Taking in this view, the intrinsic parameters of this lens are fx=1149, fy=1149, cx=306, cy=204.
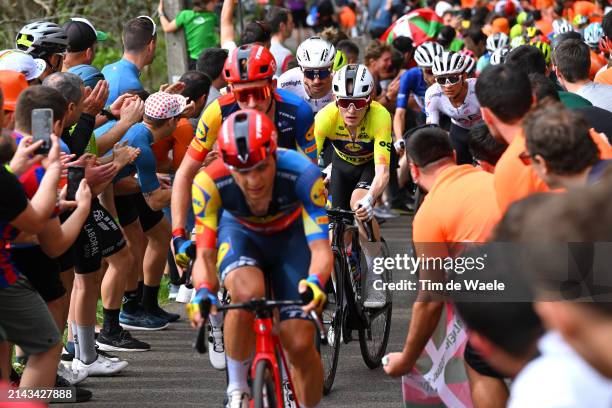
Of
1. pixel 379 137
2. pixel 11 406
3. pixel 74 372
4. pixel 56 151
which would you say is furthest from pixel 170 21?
pixel 11 406

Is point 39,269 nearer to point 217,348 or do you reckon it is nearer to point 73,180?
point 73,180

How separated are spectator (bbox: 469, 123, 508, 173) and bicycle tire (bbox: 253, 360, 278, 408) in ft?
5.56

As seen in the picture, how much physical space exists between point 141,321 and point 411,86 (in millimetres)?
5894

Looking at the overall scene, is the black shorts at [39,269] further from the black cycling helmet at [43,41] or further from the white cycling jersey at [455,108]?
the white cycling jersey at [455,108]

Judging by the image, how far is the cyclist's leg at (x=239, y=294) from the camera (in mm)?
5559

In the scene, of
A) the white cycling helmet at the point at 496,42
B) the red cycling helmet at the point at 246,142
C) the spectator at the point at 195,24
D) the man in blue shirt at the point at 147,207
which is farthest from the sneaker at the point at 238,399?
the white cycling helmet at the point at 496,42

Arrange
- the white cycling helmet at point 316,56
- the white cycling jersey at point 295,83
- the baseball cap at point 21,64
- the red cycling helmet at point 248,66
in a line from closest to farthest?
the red cycling helmet at point 248,66, the baseball cap at point 21,64, the white cycling helmet at point 316,56, the white cycling jersey at point 295,83

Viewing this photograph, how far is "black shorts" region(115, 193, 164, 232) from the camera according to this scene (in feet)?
29.8

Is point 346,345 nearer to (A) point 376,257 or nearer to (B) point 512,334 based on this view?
(A) point 376,257

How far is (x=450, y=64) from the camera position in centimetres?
1082

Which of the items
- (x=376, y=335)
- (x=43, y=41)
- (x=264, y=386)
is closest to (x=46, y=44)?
(x=43, y=41)

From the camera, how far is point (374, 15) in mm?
24344

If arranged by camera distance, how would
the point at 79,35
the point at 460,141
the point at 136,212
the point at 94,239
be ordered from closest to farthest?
the point at 94,239
the point at 79,35
the point at 136,212
the point at 460,141

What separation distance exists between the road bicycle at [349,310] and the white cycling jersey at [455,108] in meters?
2.73
